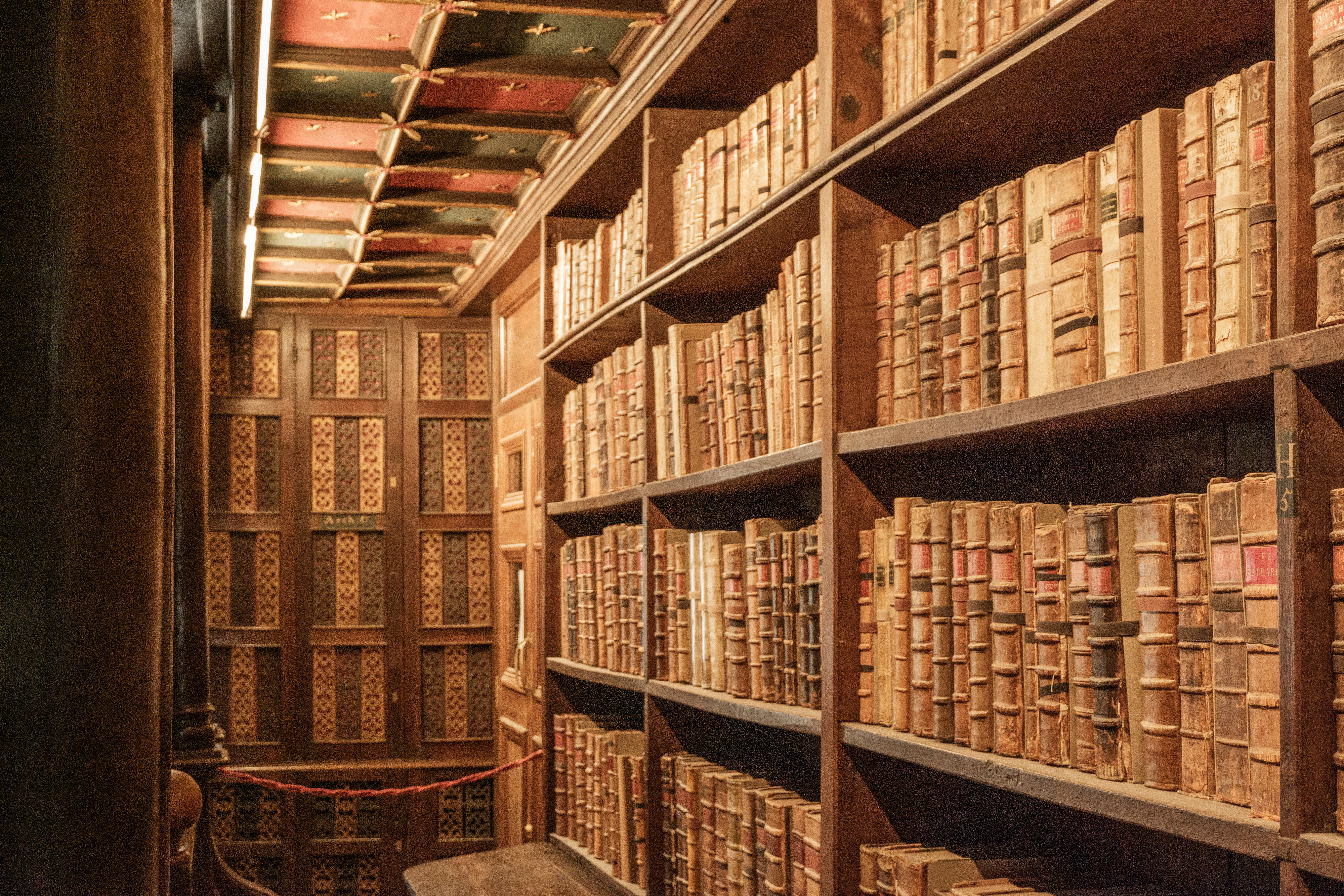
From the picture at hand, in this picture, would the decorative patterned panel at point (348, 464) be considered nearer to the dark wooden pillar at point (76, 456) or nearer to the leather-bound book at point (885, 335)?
the leather-bound book at point (885, 335)

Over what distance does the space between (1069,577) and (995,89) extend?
2.29 feet

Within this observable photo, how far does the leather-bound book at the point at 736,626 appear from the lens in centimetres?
259

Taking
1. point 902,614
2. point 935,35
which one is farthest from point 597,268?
point 902,614

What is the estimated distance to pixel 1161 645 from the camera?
56.4 inches

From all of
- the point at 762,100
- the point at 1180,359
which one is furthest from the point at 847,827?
the point at 762,100

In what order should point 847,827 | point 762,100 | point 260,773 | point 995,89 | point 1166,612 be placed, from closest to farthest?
point 1166,612
point 995,89
point 847,827
point 762,100
point 260,773

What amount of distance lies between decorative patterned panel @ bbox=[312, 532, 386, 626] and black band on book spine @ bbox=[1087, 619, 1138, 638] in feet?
17.7

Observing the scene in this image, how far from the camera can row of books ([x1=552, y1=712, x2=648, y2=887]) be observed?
3.24 metres

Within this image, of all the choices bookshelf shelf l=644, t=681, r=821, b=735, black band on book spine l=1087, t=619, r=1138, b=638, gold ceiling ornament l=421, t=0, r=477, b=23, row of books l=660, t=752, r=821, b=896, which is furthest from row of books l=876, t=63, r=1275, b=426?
gold ceiling ornament l=421, t=0, r=477, b=23

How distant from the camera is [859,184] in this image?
7.05 feet

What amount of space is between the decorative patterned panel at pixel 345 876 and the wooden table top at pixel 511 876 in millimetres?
2401

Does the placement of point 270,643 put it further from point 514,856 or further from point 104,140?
point 104,140

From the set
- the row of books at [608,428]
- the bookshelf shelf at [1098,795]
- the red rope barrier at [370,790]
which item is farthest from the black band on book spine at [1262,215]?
the red rope barrier at [370,790]

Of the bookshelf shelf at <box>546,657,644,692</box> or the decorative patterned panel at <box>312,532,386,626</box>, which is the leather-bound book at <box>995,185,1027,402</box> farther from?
the decorative patterned panel at <box>312,532,386,626</box>
